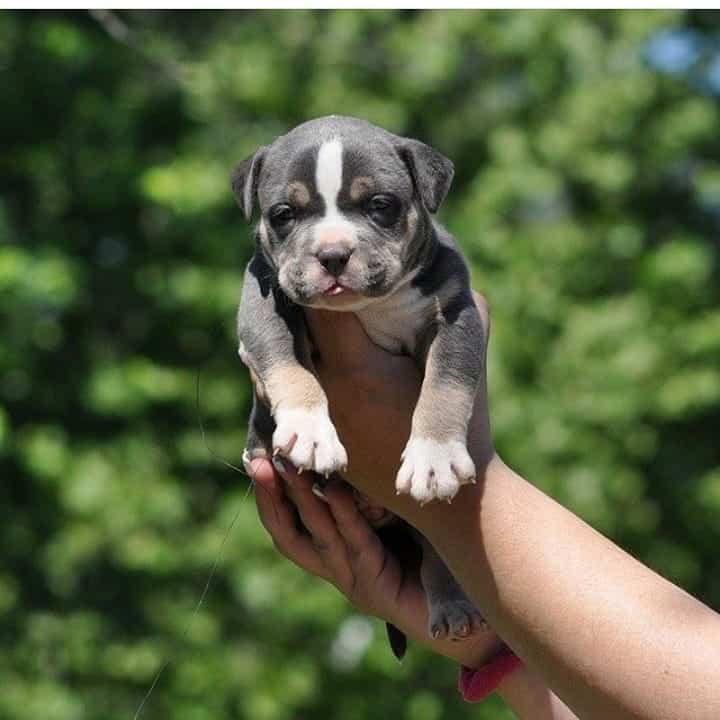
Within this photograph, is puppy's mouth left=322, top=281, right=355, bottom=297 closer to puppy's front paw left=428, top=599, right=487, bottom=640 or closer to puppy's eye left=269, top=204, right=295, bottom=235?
puppy's eye left=269, top=204, right=295, bottom=235

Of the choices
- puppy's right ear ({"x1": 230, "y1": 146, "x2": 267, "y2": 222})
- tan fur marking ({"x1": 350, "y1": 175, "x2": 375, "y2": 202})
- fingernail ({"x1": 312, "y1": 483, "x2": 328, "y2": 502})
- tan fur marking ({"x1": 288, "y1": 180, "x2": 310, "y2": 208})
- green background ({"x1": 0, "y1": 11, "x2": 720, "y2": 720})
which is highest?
tan fur marking ({"x1": 350, "y1": 175, "x2": 375, "y2": 202})

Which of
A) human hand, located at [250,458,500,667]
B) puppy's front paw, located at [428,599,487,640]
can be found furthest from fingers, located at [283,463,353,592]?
puppy's front paw, located at [428,599,487,640]

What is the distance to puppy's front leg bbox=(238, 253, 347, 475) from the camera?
3.40 m

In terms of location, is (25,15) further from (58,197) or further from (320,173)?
(320,173)

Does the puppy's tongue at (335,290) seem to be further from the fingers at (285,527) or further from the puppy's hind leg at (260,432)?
the fingers at (285,527)

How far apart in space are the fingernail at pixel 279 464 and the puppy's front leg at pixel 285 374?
139 millimetres

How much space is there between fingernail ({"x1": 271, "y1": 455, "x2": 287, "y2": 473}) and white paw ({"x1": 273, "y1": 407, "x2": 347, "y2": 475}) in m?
0.29

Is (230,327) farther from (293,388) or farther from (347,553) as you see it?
(293,388)

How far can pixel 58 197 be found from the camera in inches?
370

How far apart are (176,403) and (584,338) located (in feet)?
8.48

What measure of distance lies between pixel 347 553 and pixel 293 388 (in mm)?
677

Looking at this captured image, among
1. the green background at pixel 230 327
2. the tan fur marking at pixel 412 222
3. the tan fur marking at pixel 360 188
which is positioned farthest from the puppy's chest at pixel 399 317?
the green background at pixel 230 327

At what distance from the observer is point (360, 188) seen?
358 centimetres

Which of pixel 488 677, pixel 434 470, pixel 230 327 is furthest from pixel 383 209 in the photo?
pixel 230 327
